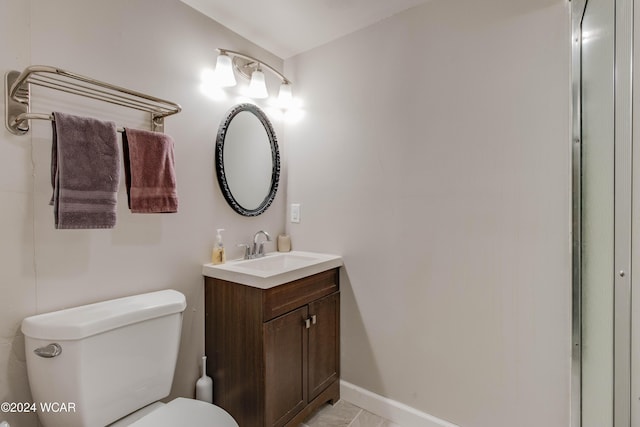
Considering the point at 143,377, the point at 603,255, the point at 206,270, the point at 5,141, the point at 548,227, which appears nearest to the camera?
the point at 603,255

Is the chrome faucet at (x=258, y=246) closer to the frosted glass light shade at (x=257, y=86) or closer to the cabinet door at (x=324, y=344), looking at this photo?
the cabinet door at (x=324, y=344)

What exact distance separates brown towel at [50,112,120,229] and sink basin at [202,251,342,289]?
57cm

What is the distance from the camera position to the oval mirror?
174cm

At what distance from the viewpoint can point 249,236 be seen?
6.23ft

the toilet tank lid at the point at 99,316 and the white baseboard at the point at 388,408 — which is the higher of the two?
the toilet tank lid at the point at 99,316

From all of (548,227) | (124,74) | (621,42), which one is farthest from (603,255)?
(124,74)

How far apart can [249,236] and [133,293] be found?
0.71 meters

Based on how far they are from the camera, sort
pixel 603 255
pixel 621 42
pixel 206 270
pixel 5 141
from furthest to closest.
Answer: pixel 206 270 → pixel 5 141 → pixel 603 255 → pixel 621 42

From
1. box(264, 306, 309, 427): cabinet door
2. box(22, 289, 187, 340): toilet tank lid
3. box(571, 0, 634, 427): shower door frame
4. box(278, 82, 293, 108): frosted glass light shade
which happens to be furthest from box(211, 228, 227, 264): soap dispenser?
box(571, 0, 634, 427): shower door frame

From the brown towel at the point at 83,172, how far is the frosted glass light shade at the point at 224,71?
69 centimetres

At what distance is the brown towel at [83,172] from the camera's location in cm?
101

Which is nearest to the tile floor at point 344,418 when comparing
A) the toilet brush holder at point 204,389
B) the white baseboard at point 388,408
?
the white baseboard at point 388,408

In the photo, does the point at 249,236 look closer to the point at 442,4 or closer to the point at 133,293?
the point at 133,293

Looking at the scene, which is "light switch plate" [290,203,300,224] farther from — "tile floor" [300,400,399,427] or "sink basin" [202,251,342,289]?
"tile floor" [300,400,399,427]
